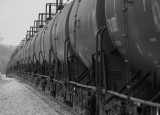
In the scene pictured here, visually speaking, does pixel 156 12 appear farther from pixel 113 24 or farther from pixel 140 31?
pixel 113 24

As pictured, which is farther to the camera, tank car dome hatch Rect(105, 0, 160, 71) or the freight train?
the freight train

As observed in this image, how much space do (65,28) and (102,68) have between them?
12.4ft

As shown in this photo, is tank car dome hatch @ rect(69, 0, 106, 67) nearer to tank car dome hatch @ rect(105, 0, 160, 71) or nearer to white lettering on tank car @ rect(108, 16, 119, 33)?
white lettering on tank car @ rect(108, 16, 119, 33)

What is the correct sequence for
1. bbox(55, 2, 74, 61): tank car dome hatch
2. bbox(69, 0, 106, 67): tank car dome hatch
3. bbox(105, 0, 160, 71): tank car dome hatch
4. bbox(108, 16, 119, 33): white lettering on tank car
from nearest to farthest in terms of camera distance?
bbox(105, 0, 160, 71): tank car dome hatch
bbox(108, 16, 119, 33): white lettering on tank car
bbox(69, 0, 106, 67): tank car dome hatch
bbox(55, 2, 74, 61): tank car dome hatch

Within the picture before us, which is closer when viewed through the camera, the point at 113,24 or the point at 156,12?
the point at 156,12

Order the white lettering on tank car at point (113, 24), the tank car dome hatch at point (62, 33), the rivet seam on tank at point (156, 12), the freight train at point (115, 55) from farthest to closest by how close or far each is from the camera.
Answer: the tank car dome hatch at point (62, 33) → the white lettering on tank car at point (113, 24) → the freight train at point (115, 55) → the rivet seam on tank at point (156, 12)

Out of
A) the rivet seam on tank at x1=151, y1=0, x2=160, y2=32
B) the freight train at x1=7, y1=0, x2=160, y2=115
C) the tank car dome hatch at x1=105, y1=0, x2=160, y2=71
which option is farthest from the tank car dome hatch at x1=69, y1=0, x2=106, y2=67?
the rivet seam on tank at x1=151, y1=0, x2=160, y2=32

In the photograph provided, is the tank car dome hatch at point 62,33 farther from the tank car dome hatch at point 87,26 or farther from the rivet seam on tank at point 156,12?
the rivet seam on tank at point 156,12

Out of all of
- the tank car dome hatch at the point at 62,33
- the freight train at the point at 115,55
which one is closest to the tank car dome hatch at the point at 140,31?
the freight train at the point at 115,55

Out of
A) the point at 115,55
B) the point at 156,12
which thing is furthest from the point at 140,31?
the point at 115,55

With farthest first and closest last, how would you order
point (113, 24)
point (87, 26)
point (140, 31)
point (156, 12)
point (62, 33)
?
1. point (62, 33)
2. point (87, 26)
3. point (113, 24)
4. point (140, 31)
5. point (156, 12)

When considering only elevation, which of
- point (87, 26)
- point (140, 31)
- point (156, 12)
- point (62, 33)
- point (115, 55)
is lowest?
point (115, 55)

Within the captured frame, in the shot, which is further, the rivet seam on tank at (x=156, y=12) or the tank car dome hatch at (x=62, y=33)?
the tank car dome hatch at (x=62, y=33)

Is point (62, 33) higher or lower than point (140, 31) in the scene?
higher
